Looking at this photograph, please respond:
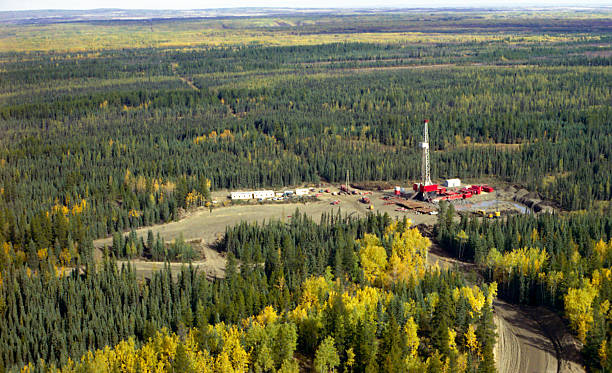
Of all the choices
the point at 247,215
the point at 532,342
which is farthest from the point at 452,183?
the point at 532,342

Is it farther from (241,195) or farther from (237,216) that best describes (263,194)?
(237,216)

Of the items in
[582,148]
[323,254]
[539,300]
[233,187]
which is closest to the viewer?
[539,300]

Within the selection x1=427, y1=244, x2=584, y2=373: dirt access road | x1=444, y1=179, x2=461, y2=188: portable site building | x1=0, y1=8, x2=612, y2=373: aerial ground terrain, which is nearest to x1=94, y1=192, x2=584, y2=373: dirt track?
x1=427, y1=244, x2=584, y2=373: dirt access road

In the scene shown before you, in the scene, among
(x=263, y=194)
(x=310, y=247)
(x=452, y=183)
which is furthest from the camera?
(x=452, y=183)

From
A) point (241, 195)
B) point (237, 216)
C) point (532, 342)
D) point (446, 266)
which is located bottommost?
point (237, 216)

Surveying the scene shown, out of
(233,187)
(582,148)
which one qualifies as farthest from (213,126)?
(582,148)

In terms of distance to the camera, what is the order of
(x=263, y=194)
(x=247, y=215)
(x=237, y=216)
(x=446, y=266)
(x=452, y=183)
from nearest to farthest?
(x=446, y=266)
(x=237, y=216)
(x=247, y=215)
(x=263, y=194)
(x=452, y=183)

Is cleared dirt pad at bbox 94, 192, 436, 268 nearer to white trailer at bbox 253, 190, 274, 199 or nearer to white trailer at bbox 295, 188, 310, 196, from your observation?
white trailer at bbox 295, 188, 310, 196

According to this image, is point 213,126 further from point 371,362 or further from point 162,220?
point 371,362
